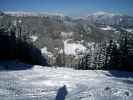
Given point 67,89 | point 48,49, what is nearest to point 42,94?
point 67,89

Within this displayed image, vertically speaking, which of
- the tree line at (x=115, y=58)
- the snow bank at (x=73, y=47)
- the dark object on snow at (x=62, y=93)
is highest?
the dark object on snow at (x=62, y=93)

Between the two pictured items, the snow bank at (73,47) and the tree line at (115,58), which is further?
the snow bank at (73,47)

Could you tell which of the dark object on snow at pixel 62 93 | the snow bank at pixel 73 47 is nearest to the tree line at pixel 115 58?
the dark object on snow at pixel 62 93

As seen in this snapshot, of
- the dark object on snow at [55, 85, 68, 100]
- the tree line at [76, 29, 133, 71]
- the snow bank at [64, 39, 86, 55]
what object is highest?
the dark object on snow at [55, 85, 68, 100]

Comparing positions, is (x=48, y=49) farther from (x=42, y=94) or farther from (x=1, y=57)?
(x=42, y=94)

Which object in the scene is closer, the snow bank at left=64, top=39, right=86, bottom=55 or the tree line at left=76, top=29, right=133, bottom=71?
the tree line at left=76, top=29, right=133, bottom=71

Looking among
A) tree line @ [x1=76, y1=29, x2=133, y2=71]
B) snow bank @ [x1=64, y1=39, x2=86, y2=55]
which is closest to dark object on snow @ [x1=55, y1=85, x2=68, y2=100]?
tree line @ [x1=76, y1=29, x2=133, y2=71]

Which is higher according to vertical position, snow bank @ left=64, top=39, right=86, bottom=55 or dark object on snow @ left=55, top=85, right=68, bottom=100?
dark object on snow @ left=55, top=85, right=68, bottom=100

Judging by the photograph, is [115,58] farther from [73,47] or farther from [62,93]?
[73,47]

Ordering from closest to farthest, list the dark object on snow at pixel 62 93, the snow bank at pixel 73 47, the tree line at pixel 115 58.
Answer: the dark object on snow at pixel 62 93
the tree line at pixel 115 58
the snow bank at pixel 73 47

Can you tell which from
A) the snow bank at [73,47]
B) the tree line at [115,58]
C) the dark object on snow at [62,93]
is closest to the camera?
the dark object on snow at [62,93]

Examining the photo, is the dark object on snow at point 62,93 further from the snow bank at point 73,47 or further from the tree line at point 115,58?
the snow bank at point 73,47

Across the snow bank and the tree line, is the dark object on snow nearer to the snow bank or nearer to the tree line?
the tree line

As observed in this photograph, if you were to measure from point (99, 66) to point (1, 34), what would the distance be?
31661mm
